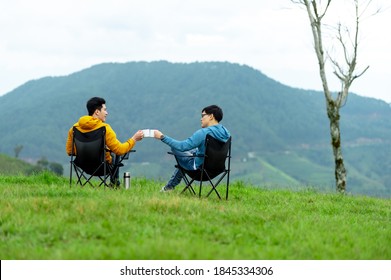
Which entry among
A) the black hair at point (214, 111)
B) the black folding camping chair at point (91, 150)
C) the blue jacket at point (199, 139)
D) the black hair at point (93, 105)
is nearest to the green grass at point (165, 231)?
the black folding camping chair at point (91, 150)

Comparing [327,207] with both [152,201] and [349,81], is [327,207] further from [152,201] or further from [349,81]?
[349,81]

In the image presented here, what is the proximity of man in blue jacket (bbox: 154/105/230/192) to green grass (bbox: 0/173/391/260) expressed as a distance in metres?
1.36

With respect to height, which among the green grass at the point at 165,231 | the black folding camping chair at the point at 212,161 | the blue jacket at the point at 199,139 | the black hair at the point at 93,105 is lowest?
the green grass at the point at 165,231

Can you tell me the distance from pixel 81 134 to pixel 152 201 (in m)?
2.59

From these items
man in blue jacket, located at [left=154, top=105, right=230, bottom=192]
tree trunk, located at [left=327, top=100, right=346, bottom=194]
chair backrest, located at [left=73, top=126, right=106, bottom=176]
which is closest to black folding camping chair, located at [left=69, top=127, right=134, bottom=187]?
chair backrest, located at [left=73, top=126, right=106, bottom=176]

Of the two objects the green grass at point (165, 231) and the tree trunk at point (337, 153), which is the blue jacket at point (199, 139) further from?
the tree trunk at point (337, 153)

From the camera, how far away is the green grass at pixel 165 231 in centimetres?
509

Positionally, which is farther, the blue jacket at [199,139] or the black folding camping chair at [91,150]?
the black folding camping chair at [91,150]

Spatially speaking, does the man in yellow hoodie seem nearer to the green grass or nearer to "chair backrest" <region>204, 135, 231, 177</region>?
the green grass

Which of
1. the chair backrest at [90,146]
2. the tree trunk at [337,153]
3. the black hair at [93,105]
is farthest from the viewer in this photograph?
the tree trunk at [337,153]

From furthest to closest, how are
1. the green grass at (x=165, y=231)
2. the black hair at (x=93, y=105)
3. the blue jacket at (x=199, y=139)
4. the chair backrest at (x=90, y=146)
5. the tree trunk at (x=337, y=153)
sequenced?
1. the tree trunk at (x=337, y=153)
2. the black hair at (x=93, y=105)
3. the chair backrest at (x=90, y=146)
4. the blue jacket at (x=199, y=139)
5. the green grass at (x=165, y=231)

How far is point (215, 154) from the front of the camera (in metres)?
9.16

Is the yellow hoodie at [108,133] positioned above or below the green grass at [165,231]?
above

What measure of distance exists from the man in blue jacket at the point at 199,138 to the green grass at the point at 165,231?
53.5 inches
